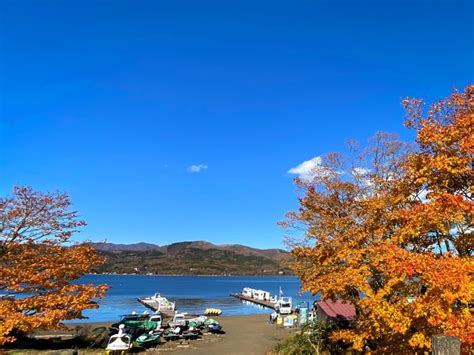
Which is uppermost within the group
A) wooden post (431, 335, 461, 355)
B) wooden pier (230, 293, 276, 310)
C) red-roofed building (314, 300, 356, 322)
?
wooden post (431, 335, 461, 355)

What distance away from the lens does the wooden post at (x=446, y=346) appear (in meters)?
4.44

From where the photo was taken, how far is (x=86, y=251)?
18609mm

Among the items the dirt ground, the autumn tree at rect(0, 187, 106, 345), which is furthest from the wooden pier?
the autumn tree at rect(0, 187, 106, 345)

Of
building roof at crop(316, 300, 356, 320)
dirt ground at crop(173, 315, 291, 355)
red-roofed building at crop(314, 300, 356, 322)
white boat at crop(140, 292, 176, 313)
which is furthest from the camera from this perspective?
white boat at crop(140, 292, 176, 313)

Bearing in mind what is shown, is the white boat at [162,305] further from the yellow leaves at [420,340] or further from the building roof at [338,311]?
the yellow leaves at [420,340]

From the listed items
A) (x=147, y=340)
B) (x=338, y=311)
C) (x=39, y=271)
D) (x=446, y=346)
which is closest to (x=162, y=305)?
(x=147, y=340)

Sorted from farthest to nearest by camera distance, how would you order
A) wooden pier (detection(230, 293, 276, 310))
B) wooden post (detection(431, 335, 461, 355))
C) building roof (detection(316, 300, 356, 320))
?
wooden pier (detection(230, 293, 276, 310)), building roof (detection(316, 300, 356, 320)), wooden post (detection(431, 335, 461, 355))

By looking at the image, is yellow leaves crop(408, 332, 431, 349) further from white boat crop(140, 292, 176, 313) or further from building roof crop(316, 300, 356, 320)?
white boat crop(140, 292, 176, 313)

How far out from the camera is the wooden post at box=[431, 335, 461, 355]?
4.44 meters

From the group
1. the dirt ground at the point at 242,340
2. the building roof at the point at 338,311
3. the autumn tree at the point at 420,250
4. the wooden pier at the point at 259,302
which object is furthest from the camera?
Answer: the wooden pier at the point at 259,302

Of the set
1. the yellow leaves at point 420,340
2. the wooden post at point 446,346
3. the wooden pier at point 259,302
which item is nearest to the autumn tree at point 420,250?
the yellow leaves at point 420,340

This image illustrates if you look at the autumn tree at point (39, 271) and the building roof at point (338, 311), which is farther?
the building roof at point (338, 311)

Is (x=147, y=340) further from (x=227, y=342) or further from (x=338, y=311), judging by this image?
(x=338, y=311)

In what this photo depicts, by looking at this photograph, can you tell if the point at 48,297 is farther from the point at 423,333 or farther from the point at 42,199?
the point at 423,333
